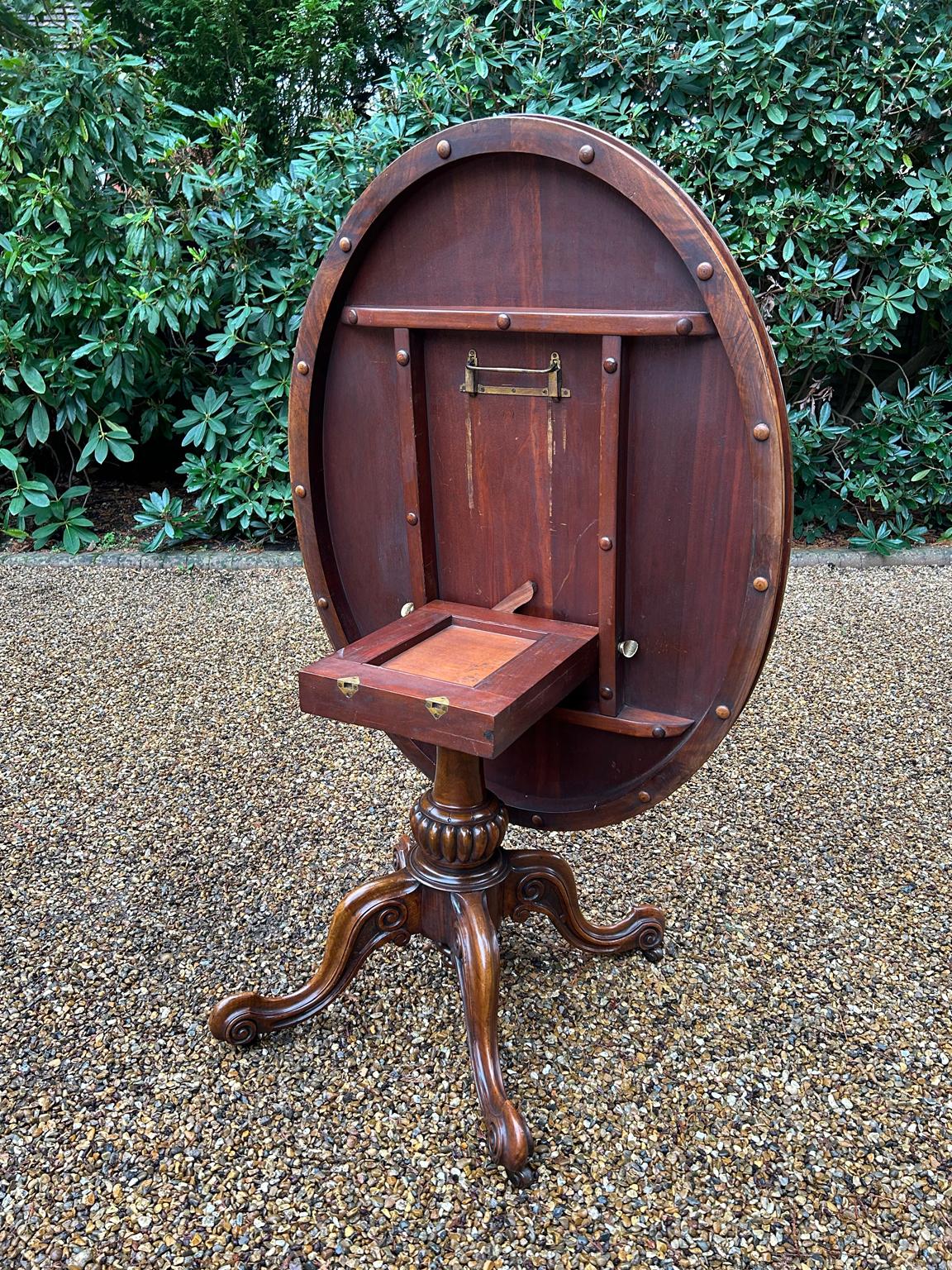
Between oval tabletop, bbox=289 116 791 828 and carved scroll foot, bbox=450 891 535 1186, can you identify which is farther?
carved scroll foot, bbox=450 891 535 1186

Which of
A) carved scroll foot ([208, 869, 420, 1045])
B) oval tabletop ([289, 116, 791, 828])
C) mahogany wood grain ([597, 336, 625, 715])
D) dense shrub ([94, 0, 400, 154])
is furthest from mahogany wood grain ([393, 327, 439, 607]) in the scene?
dense shrub ([94, 0, 400, 154])

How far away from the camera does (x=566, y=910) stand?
6.41 feet

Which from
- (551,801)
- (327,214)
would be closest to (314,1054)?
(551,801)

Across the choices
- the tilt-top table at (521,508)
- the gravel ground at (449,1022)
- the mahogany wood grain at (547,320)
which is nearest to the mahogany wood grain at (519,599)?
the tilt-top table at (521,508)

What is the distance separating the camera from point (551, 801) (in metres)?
1.89

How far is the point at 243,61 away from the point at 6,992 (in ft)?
17.3

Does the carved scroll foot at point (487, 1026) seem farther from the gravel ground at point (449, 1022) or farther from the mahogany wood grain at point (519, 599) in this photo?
the mahogany wood grain at point (519, 599)

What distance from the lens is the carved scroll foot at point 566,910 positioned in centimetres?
188

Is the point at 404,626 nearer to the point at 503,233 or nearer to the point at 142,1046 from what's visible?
the point at 503,233

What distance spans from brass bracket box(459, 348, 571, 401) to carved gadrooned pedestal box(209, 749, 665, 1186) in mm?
617

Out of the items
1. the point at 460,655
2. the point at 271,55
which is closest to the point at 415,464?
the point at 460,655

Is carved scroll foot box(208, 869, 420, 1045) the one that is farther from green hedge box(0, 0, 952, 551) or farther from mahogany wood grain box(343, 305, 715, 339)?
green hedge box(0, 0, 952, 551)

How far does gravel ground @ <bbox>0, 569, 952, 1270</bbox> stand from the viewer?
59.5 inches

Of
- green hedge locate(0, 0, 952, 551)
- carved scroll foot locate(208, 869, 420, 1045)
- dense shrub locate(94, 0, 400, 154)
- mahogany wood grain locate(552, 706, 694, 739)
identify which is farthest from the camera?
dense shrub locate(94, 0, 400, 154)
